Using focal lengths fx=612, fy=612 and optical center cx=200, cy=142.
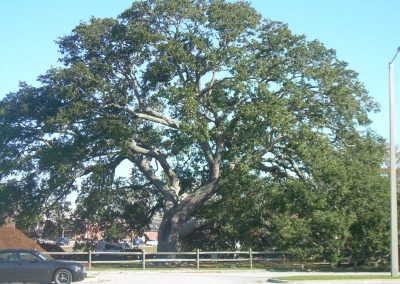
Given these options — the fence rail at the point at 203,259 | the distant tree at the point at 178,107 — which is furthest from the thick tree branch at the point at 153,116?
the fence rail at the point at 203,259

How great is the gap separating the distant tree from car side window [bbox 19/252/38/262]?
13.1m

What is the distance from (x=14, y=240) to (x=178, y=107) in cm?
1426

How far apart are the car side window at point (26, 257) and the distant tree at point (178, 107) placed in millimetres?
13067

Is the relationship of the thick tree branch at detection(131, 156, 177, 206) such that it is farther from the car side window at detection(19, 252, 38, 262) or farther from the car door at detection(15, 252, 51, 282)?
the car door at detection(15, 252, 51, 282)

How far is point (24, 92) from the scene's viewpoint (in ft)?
127

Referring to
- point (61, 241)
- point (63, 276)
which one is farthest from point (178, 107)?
point (61, 241)

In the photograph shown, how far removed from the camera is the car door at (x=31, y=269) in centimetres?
2222

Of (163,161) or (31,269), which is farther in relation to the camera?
(163,161)

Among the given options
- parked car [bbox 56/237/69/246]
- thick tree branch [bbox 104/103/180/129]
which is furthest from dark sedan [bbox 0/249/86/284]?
parked car [bbox 56/237/69/246]

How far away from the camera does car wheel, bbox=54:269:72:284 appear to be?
74.1 feet

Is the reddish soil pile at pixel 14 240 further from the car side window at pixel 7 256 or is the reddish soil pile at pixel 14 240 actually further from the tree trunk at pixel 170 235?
the car side window at pixel 7 256

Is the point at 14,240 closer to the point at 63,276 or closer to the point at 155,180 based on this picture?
the point at 155,180

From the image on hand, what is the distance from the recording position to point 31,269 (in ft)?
73.3

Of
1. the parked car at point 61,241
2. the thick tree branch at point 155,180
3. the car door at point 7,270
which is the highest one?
the thick tree branch at point 155,180
